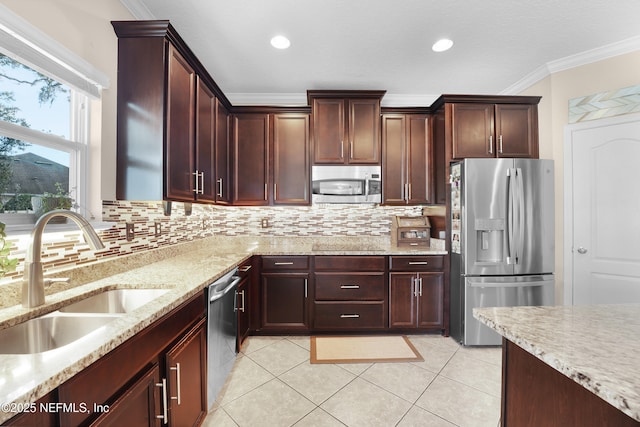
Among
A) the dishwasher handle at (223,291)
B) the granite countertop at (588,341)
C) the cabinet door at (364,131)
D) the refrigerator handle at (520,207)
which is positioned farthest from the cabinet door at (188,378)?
the refrigerator handle at (520,207)

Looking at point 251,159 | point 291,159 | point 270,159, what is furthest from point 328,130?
point 251,159

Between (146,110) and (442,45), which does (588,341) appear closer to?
(146,110)

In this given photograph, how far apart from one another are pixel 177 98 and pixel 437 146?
99.4 inches

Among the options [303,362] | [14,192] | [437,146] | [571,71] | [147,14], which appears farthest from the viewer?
[437,146]

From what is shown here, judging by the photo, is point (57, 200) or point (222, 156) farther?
point (222, 156)

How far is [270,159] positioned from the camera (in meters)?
2.94

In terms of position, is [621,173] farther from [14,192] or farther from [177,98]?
[14,192]

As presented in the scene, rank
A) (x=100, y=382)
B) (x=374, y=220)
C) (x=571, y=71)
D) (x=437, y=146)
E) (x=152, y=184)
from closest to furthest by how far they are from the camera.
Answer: (x=100, y=382) < (x=152, y=184) < (x=571, y=71) < (x=437, y=146) < (x=374, y=220)

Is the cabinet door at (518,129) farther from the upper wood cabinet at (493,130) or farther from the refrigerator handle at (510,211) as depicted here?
the refrigerator handle at (510,211)

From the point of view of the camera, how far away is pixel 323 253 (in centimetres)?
263

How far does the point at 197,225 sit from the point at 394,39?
2.58m

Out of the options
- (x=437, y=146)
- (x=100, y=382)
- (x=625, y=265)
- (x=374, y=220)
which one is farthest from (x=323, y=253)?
(x=625, y=265)

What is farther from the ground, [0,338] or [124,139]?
[124,139]

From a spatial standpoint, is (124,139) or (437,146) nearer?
(124,139)
